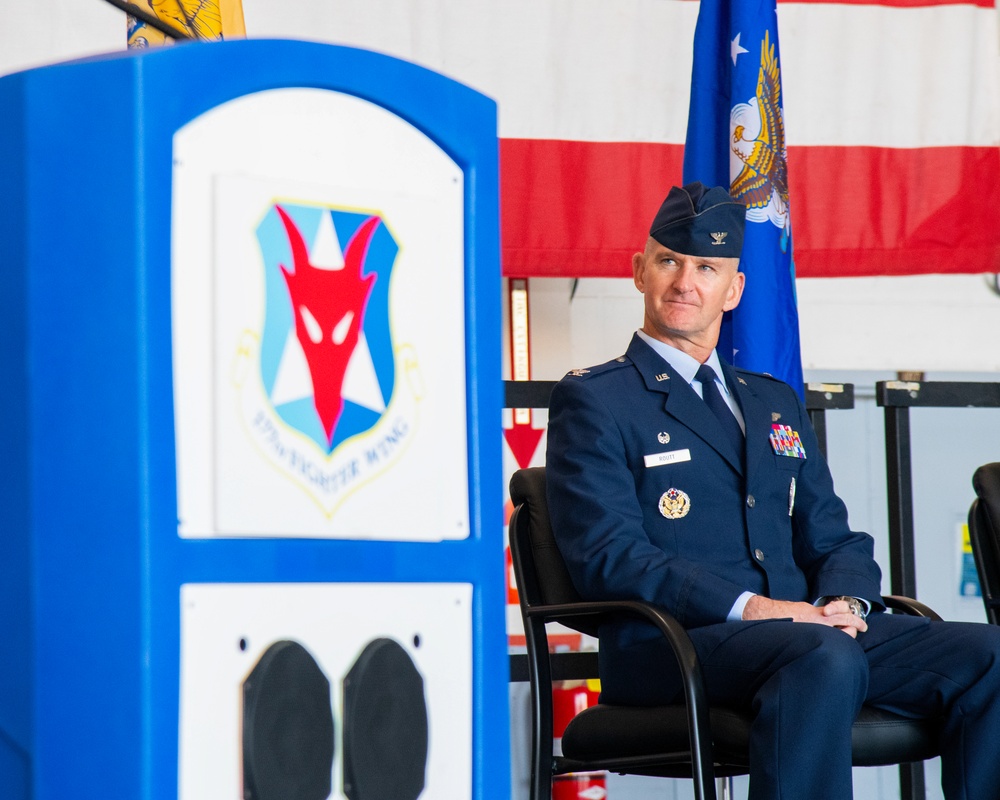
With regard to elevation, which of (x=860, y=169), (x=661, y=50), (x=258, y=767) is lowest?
(x=258, y=767)

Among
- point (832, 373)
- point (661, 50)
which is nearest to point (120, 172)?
point (661, 50)

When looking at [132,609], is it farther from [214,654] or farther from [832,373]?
[832,373]

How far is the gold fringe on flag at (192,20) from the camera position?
168 centimetres

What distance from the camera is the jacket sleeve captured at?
222 cm

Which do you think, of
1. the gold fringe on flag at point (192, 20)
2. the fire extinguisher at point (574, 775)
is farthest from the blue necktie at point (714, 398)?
the fire extinguisher at point (574, 775)

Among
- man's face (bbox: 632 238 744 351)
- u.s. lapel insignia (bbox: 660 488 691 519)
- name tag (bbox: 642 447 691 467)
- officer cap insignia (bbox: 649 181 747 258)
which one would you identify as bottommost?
u.s. lapel insignia (bbox: 660 488 691 519)

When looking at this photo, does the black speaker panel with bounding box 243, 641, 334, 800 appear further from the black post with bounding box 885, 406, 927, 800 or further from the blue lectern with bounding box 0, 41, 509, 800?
the black post with bounding box 885, 406, 927, 800

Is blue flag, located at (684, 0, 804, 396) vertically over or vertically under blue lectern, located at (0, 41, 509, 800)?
over

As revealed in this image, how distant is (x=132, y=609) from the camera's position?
1.01m

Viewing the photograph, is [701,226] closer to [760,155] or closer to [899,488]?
[760,155]

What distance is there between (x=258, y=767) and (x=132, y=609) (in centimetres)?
16

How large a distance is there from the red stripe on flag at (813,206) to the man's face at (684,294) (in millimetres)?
1176

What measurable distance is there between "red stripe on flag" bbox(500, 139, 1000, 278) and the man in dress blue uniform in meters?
1.11

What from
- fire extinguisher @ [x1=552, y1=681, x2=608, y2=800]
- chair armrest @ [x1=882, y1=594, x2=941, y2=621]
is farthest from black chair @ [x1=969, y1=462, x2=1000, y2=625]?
fire extinguisher @ [x1=552, y1=681, x2=608, y2=800]
